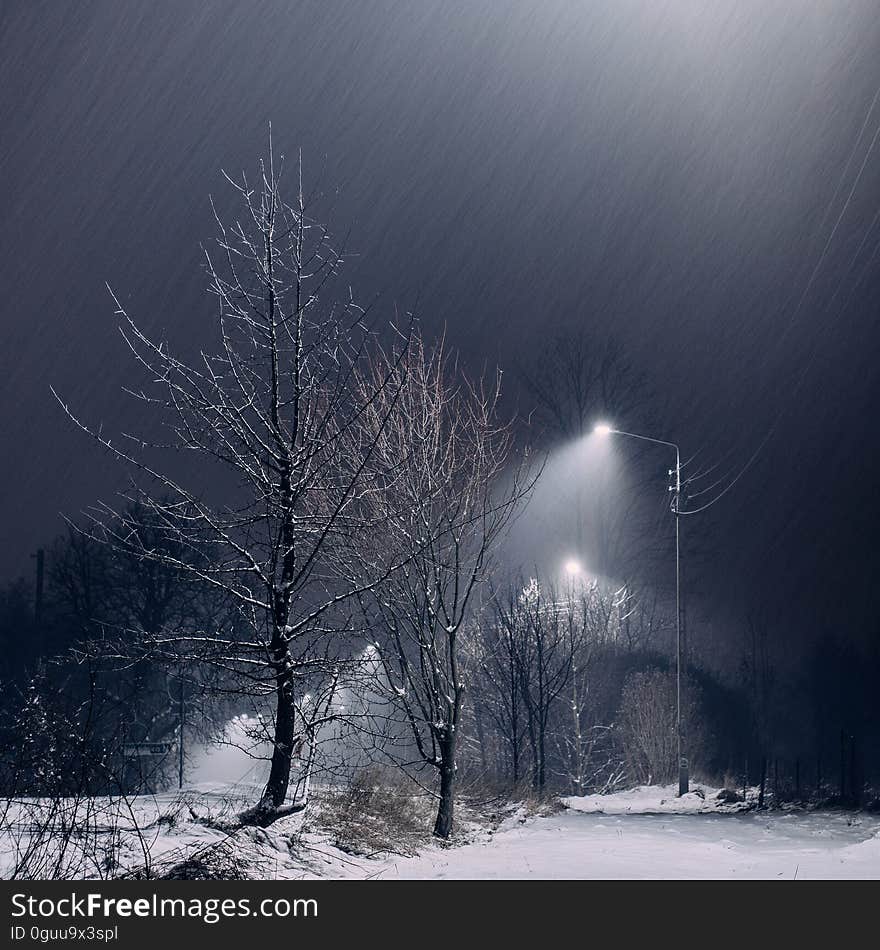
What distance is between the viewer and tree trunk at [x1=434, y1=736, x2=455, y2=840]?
12.7 metres

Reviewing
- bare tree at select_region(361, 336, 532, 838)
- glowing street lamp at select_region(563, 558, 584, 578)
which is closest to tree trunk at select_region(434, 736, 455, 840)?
bare tree at select_region(361, 336, 532, 838)

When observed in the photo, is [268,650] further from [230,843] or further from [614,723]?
[614,723]

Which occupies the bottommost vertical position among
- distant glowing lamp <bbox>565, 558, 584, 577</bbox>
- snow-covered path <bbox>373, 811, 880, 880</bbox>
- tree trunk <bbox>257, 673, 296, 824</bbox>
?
snow-covered path <bbox>373, 811, 880, 880</bbox>

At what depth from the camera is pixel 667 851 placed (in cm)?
1184

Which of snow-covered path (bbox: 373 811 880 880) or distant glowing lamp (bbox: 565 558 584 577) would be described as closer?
snow-covered path (bbox: 373 811 880 880)

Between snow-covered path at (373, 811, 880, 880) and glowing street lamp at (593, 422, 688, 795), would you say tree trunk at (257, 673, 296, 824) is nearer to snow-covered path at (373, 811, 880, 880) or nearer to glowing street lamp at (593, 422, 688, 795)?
snow-covered path at (373, 811, 880, 880)

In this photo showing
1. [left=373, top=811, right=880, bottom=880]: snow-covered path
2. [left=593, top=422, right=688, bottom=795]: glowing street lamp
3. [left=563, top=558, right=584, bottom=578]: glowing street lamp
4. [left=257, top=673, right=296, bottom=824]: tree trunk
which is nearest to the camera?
[left=373, top=811, right=880, bottom=880]: snow-covered path

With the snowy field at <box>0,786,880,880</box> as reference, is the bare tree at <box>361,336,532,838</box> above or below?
above

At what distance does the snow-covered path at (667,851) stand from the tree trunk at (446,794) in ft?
1.33

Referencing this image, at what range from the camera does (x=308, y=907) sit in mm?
6738

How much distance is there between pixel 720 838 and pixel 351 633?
7724mm

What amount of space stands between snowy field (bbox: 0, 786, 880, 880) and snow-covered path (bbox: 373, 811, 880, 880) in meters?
0.02

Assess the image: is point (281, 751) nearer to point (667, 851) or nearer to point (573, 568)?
point (667, 851)

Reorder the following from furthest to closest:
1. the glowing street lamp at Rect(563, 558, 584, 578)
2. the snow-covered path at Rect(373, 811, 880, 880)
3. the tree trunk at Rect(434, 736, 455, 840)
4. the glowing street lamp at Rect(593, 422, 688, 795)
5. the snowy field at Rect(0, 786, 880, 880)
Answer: the glowing street lamp at Rect(563, 558, 584, 578) → the glowing street lamp at Rect(593, 422, 688, 795) → the tree trunk at Rect(434, 736, 455, 840) → the snow-covered path at Rect(373, 811, 880, 880) → the snowy field at Rect(0, 786, 880, 880)
